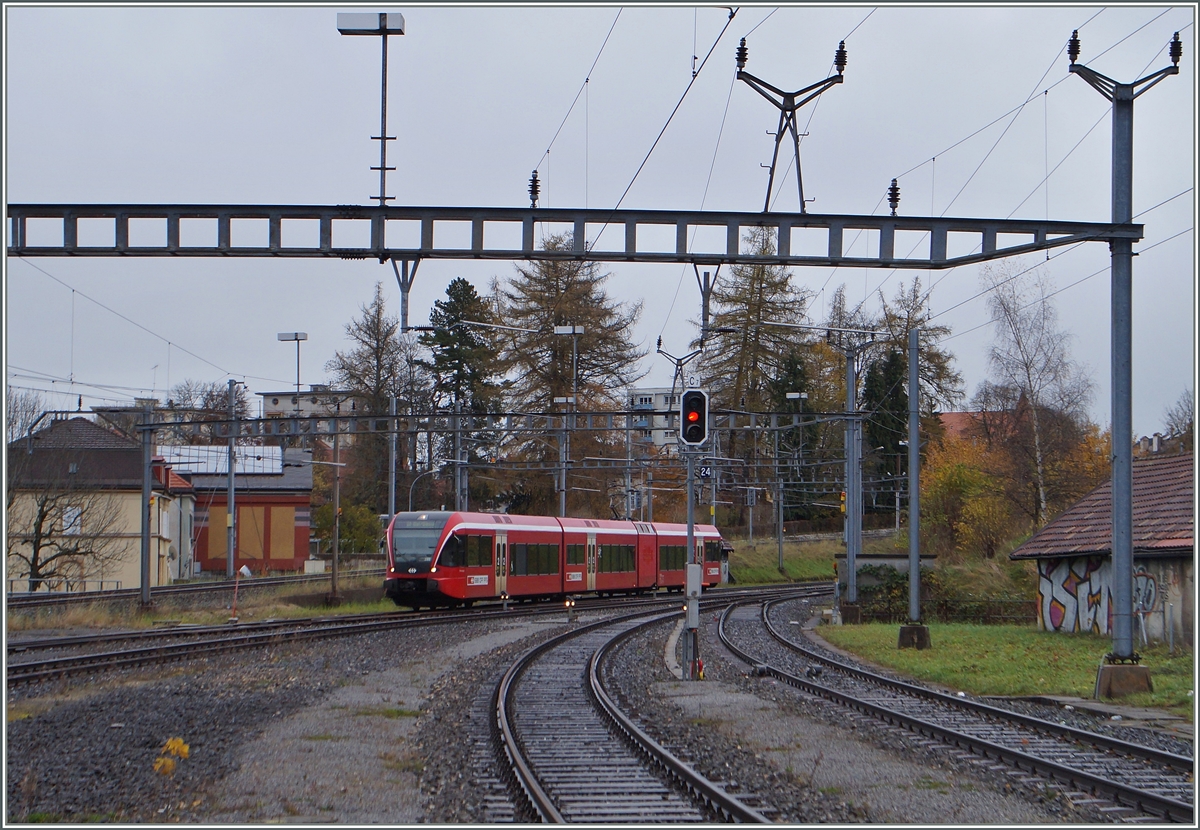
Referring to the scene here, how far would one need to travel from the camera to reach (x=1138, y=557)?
23.7 metres

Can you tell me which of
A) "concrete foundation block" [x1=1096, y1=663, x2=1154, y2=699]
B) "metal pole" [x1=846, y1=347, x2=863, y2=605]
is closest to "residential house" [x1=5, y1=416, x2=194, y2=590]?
"metal pole" [x1=846, y1=347, x2=863, y2=605]

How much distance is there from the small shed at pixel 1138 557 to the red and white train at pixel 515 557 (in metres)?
11.1

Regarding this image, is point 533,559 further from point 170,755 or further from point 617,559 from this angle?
point 170,755

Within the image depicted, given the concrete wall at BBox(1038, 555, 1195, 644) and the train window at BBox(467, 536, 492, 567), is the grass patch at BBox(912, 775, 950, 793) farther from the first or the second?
the train window at BBox(467, 536, 492, 567)

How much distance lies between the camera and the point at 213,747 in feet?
38.2

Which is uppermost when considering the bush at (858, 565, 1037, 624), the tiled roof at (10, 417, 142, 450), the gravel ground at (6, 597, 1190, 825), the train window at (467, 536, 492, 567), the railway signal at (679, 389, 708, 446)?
the tiled roof at (10, 417, 142, 450)

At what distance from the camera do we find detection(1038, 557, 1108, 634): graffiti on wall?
26.0m

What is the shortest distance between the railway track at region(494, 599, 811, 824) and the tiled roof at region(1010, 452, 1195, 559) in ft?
41.3

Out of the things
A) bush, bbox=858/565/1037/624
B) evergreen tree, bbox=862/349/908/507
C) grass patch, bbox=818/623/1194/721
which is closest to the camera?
grass patch, bbox=818/623/1194/721

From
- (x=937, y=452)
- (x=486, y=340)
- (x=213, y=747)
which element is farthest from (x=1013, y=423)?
(x=213, y=747)

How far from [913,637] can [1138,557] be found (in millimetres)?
4721

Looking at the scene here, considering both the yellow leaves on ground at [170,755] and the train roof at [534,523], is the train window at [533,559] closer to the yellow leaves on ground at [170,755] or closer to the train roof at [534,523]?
the train roof at [534,523]

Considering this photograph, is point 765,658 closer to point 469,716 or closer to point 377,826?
point 469,716

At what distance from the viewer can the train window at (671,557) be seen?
4981cm
